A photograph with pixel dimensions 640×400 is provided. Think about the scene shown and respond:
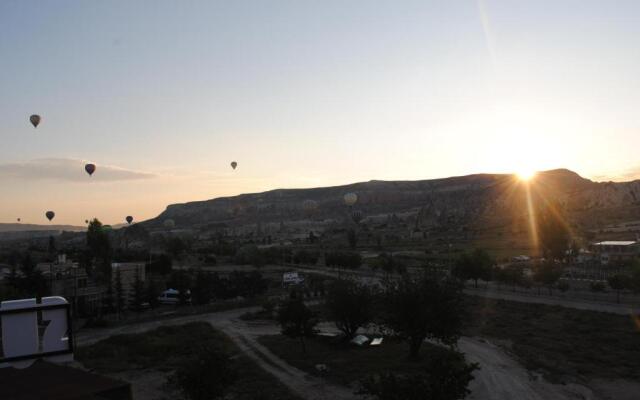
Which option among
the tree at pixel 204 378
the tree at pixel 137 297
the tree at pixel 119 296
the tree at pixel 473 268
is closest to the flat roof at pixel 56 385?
the tree at pixel 204 378

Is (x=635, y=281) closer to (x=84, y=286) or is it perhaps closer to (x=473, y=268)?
(x=473, y=268)

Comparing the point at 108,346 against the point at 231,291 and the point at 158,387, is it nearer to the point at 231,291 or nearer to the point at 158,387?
the point at 158,387

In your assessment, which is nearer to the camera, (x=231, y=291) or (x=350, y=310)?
(x=350, y=310)

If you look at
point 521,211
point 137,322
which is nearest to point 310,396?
point 137,322

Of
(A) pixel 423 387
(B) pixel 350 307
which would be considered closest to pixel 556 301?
(B) pixel 350 307

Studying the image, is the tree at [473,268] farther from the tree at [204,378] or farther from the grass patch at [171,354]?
the tree at [204,378]
